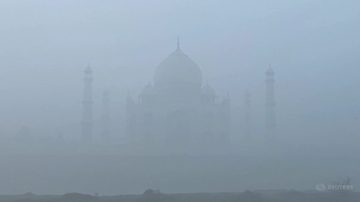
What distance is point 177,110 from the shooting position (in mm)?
23703

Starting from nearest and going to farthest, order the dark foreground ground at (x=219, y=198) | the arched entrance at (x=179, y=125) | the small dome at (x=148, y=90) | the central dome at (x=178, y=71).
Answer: the dark foreground ground at (x=219, y=198) → the arched entrance at (x=179, y=125) → the central dome at (x=178, y=71) → the small dome at (x=148, y=90)

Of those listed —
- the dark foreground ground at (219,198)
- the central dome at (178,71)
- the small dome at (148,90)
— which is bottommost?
the dark foreground ground at (219,198)

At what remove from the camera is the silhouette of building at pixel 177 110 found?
2369cm

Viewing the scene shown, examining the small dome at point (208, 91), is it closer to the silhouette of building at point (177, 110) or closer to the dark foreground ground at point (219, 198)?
the silhouette of building at point (177, 110)

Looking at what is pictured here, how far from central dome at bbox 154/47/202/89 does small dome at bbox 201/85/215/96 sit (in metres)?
0.64

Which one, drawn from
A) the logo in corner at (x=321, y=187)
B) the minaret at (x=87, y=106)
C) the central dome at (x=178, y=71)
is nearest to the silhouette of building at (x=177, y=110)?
the central dome at (x=178, y=71)

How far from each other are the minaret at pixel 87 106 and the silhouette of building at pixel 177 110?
1.82 metres

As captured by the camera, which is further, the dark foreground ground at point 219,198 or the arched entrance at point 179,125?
the arched entrance at point 179,125

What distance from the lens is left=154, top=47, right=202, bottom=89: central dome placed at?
24.2 meters

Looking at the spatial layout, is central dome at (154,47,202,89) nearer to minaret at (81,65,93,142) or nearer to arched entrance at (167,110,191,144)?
arched entrance at (167,110,191,144)

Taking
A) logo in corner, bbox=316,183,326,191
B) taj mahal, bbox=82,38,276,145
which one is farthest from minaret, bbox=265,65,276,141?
logo in corner, bbox=316,183,326,191

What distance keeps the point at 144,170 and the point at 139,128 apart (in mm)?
5728

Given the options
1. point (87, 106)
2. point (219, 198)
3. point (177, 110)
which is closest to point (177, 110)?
point (177, 110)

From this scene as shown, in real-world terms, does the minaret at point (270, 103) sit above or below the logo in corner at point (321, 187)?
above
